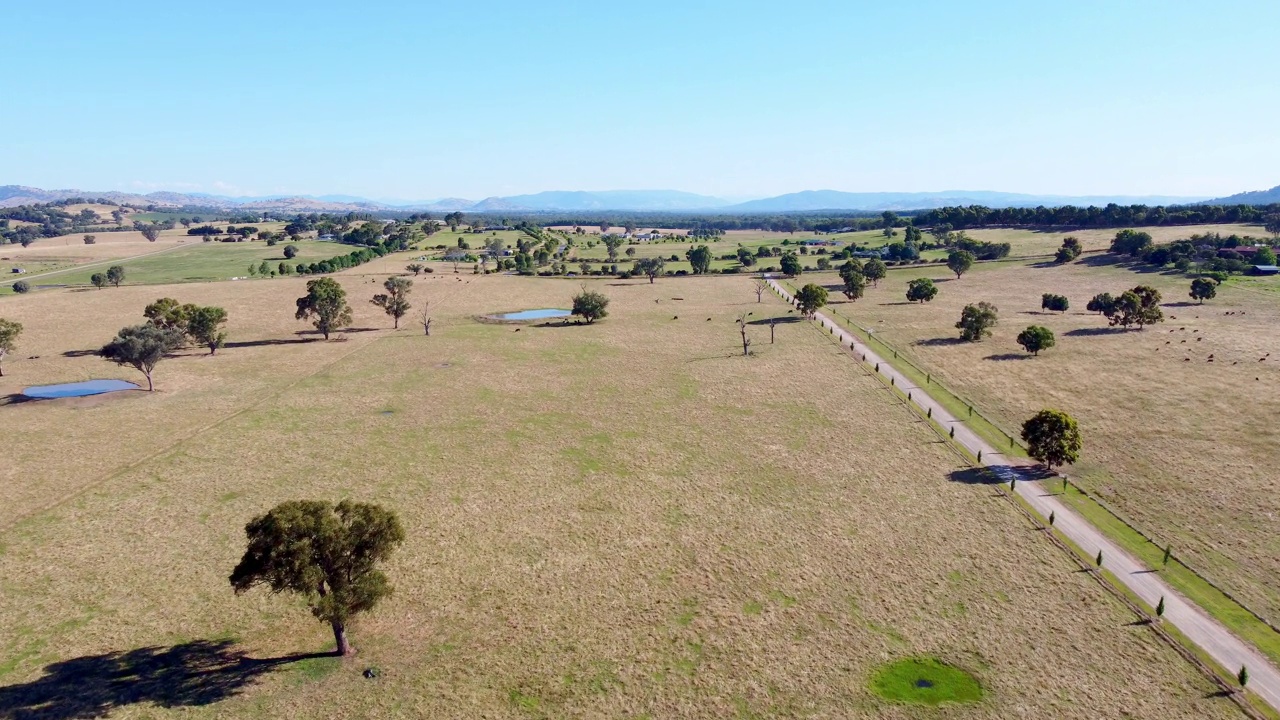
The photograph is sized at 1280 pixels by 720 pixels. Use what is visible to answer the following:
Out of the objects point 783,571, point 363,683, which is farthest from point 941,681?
point 363,683

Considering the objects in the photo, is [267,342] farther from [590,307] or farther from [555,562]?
[555,562]

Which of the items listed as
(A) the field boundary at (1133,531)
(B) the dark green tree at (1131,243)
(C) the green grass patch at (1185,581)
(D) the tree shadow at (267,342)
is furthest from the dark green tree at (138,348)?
(B) the dark green tree at (1131,243)

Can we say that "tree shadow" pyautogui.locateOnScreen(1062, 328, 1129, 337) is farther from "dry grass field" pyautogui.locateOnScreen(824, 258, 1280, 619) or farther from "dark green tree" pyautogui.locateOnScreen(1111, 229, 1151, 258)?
"dark green tree" pyautogui.locateOnScreen(1111, 229, 1151, 258)

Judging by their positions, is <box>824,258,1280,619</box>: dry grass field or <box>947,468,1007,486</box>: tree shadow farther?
<box>947,468,1007,486</box>: tree shadow

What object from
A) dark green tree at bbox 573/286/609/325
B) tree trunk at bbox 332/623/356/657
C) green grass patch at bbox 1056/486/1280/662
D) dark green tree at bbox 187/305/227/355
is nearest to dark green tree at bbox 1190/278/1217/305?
green grass patch at bbox 1056/486/1280/662

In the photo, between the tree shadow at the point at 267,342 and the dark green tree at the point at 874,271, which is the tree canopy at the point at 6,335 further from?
the dark green tree at the point at 874,271
